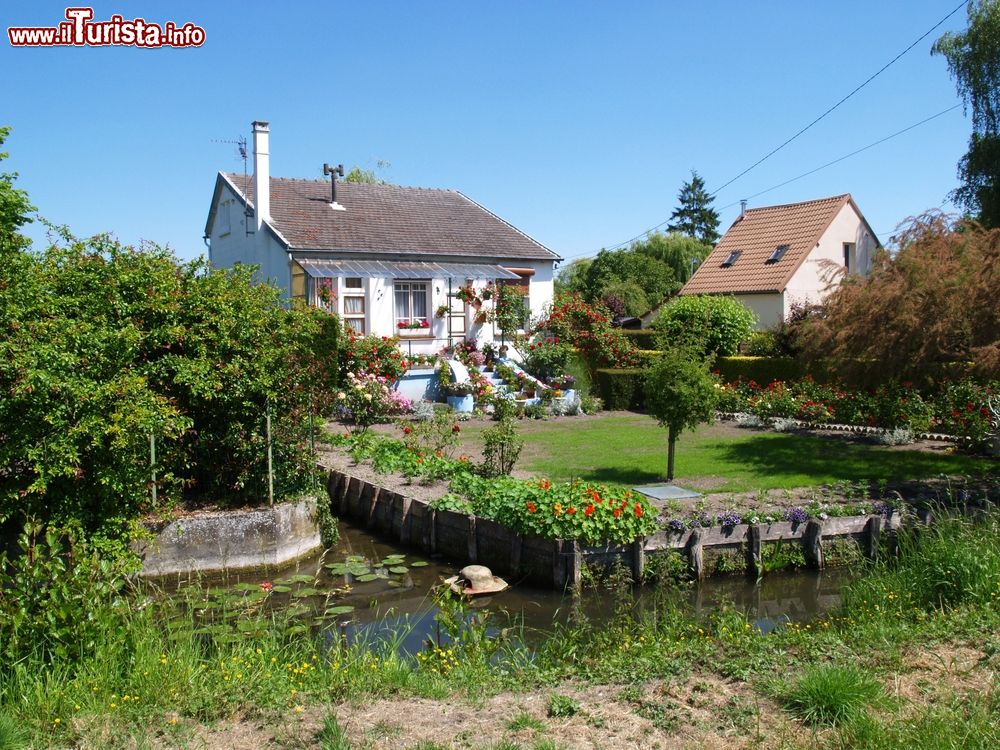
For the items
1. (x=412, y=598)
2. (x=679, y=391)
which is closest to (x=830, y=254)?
(x=679, y=391)

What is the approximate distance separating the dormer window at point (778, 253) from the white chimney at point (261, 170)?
17721 millimetres

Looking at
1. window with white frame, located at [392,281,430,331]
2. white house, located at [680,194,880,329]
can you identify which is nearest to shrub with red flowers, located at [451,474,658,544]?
window with white frame, located at [392,281,430,331]

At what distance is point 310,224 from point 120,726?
2291cm

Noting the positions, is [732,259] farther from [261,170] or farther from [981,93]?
[261,170]

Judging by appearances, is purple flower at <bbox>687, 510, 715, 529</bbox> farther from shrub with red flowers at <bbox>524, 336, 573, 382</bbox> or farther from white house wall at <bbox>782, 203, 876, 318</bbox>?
white house wall at <bbox>782, 203, 876, 318</bbox>

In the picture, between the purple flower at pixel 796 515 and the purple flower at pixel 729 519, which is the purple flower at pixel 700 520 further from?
the purple flower at pixel 796 515

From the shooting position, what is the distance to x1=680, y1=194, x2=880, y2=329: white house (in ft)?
99.8

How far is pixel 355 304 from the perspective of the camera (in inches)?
1017

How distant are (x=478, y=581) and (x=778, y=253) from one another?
974 inches

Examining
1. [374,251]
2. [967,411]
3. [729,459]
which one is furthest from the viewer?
[374,251]

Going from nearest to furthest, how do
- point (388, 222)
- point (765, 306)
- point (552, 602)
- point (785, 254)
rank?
point (552, 602) < point (388, 222) < point (765, 306) < point (785, 254)

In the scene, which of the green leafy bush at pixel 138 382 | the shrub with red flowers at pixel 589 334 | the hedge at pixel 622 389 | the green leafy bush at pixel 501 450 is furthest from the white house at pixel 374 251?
the green leafy bush at pixel 138 382

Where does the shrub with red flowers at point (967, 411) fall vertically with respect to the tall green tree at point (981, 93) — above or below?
below

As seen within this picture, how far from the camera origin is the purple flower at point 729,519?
36.1ft
